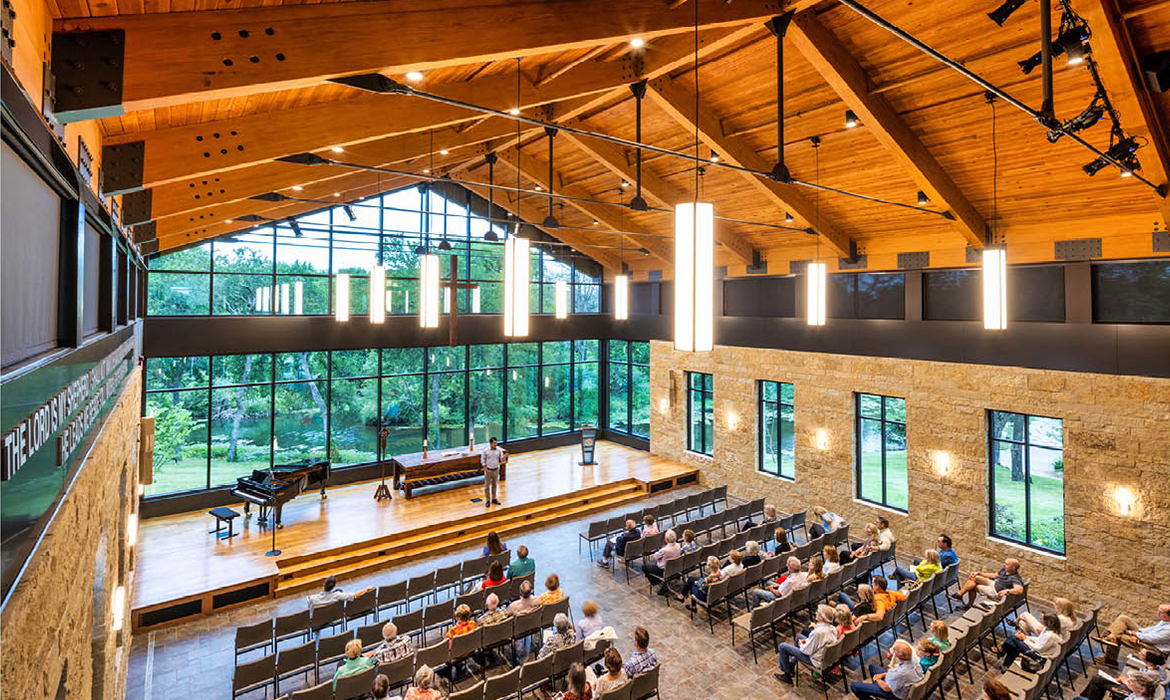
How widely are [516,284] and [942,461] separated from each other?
8225 mm

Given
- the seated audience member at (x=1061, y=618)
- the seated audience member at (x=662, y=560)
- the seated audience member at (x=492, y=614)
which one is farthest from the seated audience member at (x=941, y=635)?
the seated audience member at (x=492, y=614)

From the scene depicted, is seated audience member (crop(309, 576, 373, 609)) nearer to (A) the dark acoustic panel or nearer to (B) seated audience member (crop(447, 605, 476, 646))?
(B) seated audience member (crop(447, 605, 476, 646))

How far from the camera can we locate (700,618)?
26.3 feet

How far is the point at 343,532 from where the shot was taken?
1011cm

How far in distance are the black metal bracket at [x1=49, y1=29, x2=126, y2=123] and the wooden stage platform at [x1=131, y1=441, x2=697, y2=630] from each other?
25.2 feet

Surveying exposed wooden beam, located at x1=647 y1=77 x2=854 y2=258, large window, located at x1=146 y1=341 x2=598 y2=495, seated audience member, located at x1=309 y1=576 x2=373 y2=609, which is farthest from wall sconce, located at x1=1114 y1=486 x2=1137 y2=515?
large window, located at x1=146 y1=341 x2=598 y2=495

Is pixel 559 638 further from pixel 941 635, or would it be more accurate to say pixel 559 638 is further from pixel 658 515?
pixel 658 515

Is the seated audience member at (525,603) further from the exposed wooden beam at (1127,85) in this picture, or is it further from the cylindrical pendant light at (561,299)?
the exposed wooden beam at (1127,85)

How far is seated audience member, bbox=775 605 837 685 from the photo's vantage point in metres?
6.18

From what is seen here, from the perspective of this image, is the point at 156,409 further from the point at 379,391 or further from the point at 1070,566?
the point at 1070,566

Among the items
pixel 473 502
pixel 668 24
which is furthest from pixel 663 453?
pixel 668 24

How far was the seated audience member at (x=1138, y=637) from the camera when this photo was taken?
6.11 m

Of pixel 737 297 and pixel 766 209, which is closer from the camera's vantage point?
pixel 766 209

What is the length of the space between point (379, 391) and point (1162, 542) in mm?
13651
